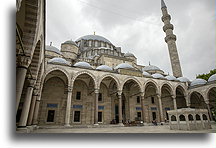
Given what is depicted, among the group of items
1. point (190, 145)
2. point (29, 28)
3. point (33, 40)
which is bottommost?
point (190, 145)

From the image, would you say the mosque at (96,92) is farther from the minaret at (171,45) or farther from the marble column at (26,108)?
the marble column at (26,108)

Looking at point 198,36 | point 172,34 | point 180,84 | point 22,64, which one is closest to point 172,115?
point 198,36

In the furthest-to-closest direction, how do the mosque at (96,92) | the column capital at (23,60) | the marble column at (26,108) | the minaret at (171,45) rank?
the minaret at (171,45) < the mosque at (96,92) < the marble column at (26,108) < the column capital at (23,60)

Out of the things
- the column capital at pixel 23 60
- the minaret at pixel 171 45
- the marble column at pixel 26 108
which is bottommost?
the marble column at pixel 26 108

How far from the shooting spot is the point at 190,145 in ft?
6.37

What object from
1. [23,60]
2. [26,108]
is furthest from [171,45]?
[23,60]

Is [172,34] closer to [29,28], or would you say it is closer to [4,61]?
[29,28]

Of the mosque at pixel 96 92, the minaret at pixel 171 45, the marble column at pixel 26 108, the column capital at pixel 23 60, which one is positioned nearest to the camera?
the column capital at pixel 23 60

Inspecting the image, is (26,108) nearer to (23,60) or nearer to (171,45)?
(23,60)

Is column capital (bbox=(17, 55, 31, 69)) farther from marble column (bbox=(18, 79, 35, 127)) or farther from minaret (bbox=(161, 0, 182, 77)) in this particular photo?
minaret (bbox=(161, 0, 182, 77))

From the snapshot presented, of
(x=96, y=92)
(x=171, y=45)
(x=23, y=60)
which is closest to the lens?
(x=23, y=60)

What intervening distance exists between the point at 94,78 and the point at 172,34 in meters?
15.7

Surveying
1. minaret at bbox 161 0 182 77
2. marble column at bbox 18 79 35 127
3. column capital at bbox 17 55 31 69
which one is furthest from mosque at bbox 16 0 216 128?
column capital at bbox 17 55 31 69

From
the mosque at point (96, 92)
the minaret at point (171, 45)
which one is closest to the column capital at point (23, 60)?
the mosque at point (96, 92)
